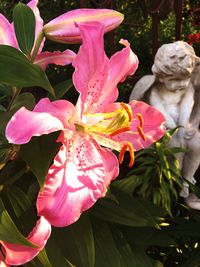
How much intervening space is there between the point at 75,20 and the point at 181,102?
1225 millimetres

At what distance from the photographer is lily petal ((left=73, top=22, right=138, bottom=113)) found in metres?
0.48

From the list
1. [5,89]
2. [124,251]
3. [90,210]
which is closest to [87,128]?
[5,89]

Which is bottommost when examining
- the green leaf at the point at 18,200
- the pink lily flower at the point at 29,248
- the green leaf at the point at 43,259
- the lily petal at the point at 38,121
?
the green leaf at the point at 43,259

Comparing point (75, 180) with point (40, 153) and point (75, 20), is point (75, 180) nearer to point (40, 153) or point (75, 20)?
point (40, 153)

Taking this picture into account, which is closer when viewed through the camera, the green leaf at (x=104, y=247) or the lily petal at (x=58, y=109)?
the lily petal at (x=58, y=109)

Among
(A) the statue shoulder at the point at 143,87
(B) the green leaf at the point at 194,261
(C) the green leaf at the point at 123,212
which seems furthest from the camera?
(A) the statue shoulder at the point at 143,87

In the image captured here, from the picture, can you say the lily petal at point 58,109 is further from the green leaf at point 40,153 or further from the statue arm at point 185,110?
the statue arm at point 185,110

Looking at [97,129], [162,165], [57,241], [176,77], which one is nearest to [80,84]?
[97,129]

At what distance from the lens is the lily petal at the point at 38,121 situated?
43cm

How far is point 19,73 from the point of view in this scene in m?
0.47

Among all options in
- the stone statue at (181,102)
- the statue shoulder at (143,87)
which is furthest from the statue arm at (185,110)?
the statue shoulder at (143,87)

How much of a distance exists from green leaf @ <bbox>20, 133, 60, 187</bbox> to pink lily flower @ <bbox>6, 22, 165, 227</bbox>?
0.04ft

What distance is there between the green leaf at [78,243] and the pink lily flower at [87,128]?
0.16 meters

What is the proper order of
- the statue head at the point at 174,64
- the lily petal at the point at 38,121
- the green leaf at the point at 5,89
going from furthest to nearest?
1. the statue head at the point at 174,64
2. the green leaf at the point at 5,89
3. the lily petal at the point at 38,121
